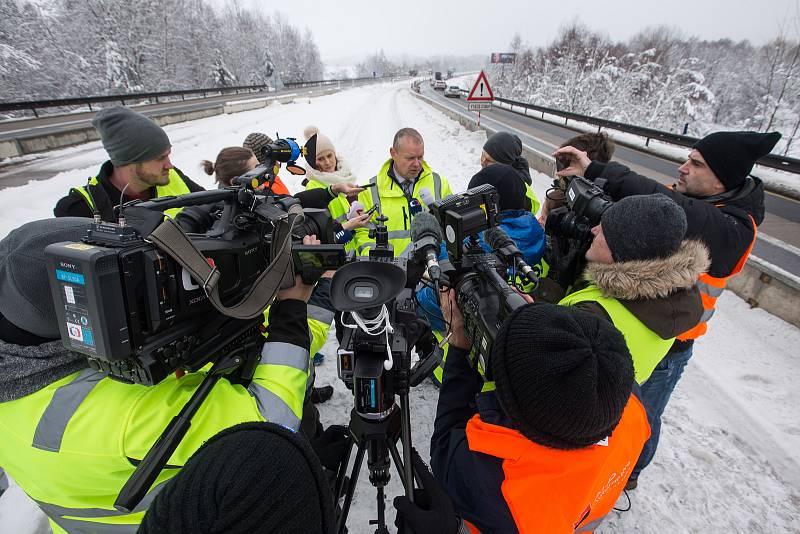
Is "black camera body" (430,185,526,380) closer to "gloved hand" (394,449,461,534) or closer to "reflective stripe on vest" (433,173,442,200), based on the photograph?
"gloved hand" (394,449,461,534)

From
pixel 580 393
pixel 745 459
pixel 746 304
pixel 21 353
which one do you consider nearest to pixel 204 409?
pixel 21 353

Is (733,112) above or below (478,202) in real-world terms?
above

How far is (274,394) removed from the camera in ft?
4.05

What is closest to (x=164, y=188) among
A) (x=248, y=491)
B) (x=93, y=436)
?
(x=93, y=436)

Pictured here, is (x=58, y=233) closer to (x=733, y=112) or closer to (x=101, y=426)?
(x=101, y=426)

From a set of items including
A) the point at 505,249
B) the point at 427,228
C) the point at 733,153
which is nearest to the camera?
the point at 505,249

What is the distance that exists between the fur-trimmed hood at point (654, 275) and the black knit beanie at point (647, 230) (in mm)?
40

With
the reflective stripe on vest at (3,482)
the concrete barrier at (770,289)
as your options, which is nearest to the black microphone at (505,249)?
the reflective stripe on vest at (3,482)

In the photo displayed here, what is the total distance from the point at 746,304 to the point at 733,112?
4189cm

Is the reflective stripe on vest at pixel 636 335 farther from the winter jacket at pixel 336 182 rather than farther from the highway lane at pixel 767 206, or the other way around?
the highway lane at pixel 767 206

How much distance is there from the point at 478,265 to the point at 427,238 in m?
0.35

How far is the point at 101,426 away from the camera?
992 millimetres

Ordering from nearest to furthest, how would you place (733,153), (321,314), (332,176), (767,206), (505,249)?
(505,249) → (733,153) → (321,314) → (332,176) → (767,206)

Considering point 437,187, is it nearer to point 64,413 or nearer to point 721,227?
point 721,227
